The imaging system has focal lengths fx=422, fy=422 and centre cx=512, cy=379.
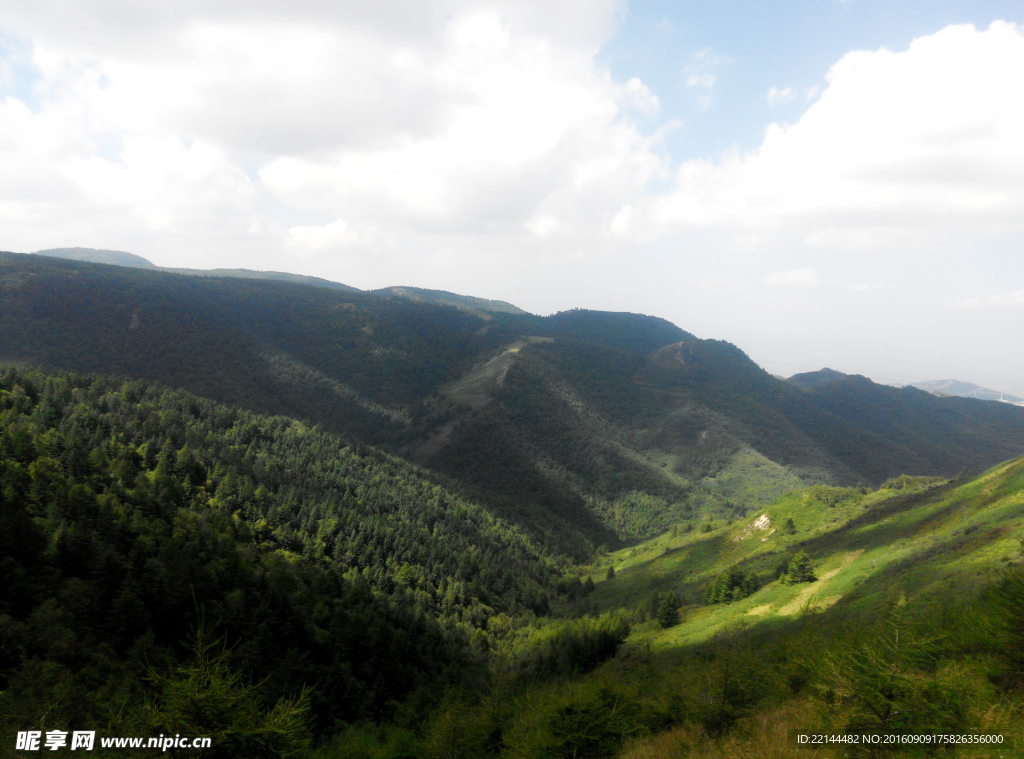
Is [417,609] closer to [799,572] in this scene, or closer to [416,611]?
[416,611]

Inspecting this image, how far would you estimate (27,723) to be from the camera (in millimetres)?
21031

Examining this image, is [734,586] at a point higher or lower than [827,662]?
lower

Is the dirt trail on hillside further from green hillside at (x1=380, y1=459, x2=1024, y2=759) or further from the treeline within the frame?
the treeline

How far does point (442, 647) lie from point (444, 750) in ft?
158

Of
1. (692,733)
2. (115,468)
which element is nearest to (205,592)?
(115,468)

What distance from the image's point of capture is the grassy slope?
3906cm

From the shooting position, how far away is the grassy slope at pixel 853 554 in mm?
39062

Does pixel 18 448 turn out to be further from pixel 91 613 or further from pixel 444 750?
pixel 444 750

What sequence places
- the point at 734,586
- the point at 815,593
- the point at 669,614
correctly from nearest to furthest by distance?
the point at 815,593 → the point at 669,614 → the point at 734,586

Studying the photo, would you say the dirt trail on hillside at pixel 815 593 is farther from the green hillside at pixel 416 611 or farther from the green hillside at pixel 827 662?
the green hillside at pixel 416 611

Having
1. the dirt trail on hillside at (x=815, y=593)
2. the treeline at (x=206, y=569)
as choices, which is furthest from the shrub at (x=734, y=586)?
the treeline at (x=206, y=569)

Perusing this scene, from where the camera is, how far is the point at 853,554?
199ft

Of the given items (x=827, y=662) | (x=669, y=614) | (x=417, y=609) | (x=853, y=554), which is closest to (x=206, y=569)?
(x=417, y=609)

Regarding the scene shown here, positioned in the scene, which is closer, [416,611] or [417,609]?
[416,611]
